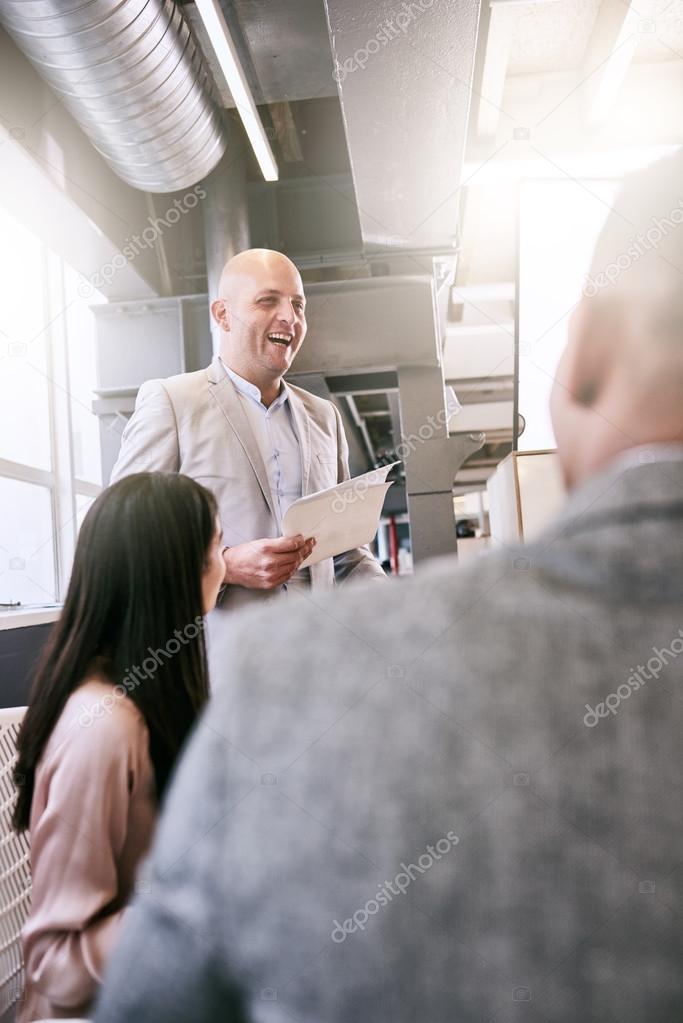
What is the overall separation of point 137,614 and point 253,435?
121 centimetres

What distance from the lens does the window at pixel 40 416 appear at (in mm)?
3529

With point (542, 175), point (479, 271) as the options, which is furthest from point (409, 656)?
point (479, 271)

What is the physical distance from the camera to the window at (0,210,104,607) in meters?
3.53

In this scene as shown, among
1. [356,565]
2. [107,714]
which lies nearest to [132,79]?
[356,565]

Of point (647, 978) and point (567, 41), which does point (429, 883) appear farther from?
point (567, 41)

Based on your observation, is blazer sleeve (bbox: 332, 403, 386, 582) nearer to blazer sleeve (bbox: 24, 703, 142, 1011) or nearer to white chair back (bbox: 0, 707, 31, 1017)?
white chair back (bbox: 0, 707, 31, 1017)

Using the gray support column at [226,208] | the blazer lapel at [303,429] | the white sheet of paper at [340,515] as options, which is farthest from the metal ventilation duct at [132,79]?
the white sheet of paper at [340,515]

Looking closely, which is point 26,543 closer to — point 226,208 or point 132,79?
point 226,208

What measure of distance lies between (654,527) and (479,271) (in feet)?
15.5

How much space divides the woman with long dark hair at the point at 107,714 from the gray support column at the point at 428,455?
1.57 m

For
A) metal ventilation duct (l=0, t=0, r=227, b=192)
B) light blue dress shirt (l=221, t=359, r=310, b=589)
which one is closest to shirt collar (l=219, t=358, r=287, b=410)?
light blue dress shirt (l=221, t=359, r=310, b=589)

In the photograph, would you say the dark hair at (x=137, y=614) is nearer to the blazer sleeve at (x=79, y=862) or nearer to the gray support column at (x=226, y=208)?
the blazer sleeve at (x=79, y=862)

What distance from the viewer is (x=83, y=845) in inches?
34.4

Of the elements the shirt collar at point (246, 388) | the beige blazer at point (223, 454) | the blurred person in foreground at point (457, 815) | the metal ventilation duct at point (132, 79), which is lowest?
the blurred person in foreground at point (457, 815)
